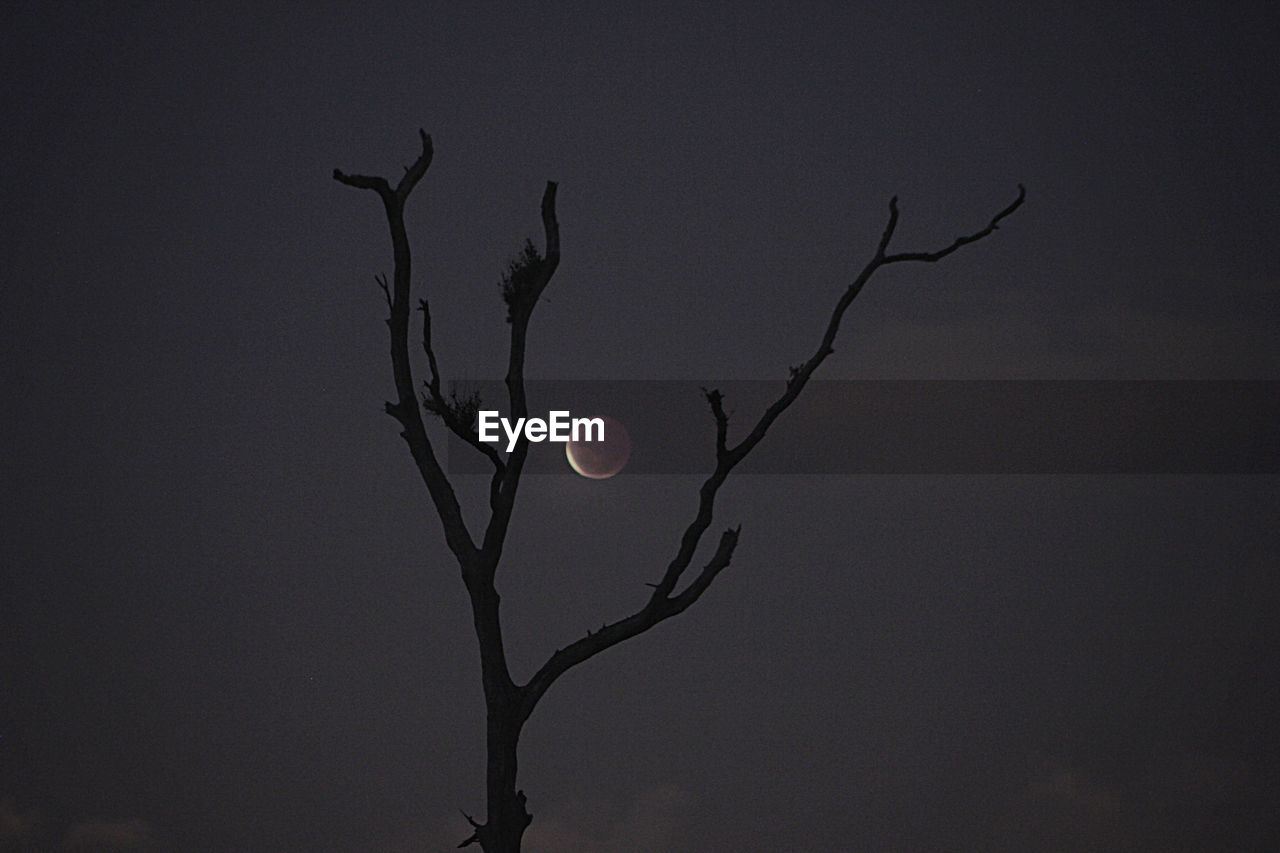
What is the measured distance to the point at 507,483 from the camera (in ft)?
53.5

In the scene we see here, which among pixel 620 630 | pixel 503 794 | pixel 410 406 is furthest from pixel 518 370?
pixel 503 794

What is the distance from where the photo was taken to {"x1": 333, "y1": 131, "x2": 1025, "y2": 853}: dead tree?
1577cm

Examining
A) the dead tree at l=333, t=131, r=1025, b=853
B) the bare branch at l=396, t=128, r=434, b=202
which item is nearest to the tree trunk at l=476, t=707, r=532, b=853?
the dead tree at l=333, t=131, r=1025, b=853

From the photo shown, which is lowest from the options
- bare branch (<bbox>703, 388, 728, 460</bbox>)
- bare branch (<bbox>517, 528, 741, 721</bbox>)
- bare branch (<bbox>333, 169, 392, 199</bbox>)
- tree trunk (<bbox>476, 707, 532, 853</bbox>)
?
tree trunk (<bbox>476, 707, 532, 853</bbox>)

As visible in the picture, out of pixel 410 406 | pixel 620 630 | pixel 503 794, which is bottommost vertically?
pixel 503 794

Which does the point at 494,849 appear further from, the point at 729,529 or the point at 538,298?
the point at 538,298

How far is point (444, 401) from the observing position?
643 inches

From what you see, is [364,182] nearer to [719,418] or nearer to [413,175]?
[413,175]

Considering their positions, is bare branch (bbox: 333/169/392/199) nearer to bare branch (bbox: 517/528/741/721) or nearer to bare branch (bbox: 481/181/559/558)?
bare branch (bbox: 481/181/559/558)

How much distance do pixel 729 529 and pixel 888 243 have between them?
3.69 meters

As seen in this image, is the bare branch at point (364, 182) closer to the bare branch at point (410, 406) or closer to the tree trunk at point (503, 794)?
the bare branch at point (410, 406)

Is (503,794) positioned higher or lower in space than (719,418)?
lower

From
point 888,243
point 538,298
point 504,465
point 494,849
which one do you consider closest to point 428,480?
point 504,465

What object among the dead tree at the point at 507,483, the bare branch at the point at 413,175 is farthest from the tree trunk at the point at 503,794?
the bare branch at the point at 413,175
